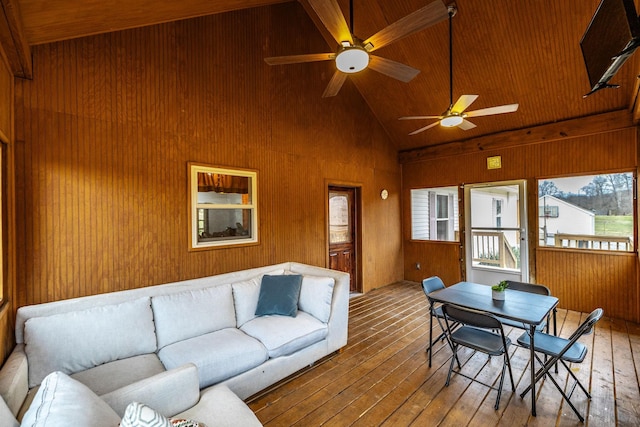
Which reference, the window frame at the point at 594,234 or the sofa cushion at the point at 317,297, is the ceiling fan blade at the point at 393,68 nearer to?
the sofa cushion at the point at 317,297

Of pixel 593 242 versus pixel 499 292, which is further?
pixel 593 242

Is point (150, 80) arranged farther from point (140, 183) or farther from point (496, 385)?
point (496, 385)

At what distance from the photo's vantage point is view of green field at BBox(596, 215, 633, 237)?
12.6 feet

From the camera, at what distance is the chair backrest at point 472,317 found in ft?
6.91

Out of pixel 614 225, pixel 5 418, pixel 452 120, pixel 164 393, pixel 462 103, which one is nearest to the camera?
pixel 5 418

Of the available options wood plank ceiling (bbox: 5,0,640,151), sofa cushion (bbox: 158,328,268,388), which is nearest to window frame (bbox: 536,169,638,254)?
wood plank ceiling (bbox: 5,0,640,151)

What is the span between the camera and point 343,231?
5156 mm

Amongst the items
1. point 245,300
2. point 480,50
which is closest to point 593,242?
point 480,50

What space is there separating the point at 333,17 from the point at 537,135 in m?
4.17

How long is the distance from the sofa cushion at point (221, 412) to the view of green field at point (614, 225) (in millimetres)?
5190

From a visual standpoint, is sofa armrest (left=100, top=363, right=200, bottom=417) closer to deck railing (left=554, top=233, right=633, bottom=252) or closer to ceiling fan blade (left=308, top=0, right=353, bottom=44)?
ceiling fan blade (left=308, top=0, right=353, bottom=44)

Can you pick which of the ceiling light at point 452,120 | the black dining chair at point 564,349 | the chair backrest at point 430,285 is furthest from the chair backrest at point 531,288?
the ceiling light at point 452,120

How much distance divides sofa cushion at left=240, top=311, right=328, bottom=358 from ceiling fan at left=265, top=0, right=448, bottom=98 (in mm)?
2452

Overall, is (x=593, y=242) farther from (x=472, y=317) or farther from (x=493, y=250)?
(x=472, y=317)
